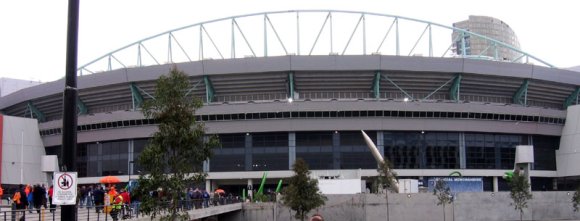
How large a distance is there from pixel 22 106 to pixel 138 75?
2438cm

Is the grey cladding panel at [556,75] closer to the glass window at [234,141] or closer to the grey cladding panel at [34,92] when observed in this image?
the glass window at [234,141]

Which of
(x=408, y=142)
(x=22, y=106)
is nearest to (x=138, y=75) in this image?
(x=22, y=106)

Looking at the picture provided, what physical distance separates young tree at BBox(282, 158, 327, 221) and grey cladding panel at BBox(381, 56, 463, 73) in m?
28.5

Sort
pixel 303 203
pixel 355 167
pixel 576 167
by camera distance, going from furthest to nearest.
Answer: pixel 576 167, pixel 355 167, pixel 303 203

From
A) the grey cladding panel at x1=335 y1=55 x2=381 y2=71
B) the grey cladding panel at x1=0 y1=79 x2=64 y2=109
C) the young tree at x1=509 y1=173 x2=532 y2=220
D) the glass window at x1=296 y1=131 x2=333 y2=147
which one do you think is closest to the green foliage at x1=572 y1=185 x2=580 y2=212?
Answer: the young tree at x1=509 y1=173 x2=532 y2=220

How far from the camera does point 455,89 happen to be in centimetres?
8069

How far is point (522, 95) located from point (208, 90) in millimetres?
41023

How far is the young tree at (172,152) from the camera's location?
18406 millimetres

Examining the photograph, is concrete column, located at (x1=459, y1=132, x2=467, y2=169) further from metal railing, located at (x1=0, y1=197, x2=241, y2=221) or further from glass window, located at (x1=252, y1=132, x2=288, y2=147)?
metal railing, located at (x1=0, y1=197, x2=241, y2=221)

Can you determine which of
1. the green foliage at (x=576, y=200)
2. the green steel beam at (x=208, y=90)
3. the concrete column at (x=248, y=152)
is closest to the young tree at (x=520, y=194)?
the green foliage at (x=576, y=200)

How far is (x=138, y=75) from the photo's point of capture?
261 feet

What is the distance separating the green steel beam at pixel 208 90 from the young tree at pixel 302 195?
29570 millimetres

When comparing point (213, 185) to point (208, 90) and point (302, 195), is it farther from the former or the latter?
point (302, 195)

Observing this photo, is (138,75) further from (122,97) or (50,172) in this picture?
(50,172)
